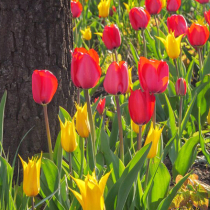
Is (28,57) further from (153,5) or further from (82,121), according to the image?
(153,5)

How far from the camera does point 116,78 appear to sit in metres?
1.57

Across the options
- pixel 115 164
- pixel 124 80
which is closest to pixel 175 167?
pixel 115 164

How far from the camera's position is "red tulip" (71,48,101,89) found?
5.07ft

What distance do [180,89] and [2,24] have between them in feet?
2.72

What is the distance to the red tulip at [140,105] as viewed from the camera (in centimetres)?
146

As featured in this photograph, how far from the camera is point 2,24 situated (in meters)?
2.03

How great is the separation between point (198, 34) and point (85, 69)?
→ 118 cm

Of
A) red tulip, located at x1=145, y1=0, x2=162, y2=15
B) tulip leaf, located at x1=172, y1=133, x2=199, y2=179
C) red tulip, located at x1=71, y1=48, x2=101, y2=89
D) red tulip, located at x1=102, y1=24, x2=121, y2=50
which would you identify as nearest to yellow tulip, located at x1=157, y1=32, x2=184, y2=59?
red tulip, located at x1=102, y1=24, x2=121, y2=50

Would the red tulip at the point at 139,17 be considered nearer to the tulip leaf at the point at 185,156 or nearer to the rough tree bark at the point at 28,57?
the rough tree bark at the point at 28,57

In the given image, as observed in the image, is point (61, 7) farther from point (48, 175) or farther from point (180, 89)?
point (48, 175)

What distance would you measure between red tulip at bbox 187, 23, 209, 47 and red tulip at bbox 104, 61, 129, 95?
105 cm

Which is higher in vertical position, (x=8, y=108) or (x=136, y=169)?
(x=8, y=108)

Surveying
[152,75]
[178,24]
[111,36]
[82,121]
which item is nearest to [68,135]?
[82,121]

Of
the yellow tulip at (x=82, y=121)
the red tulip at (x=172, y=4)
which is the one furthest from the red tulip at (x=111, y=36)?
the red tulip at (x=172, y=4)
